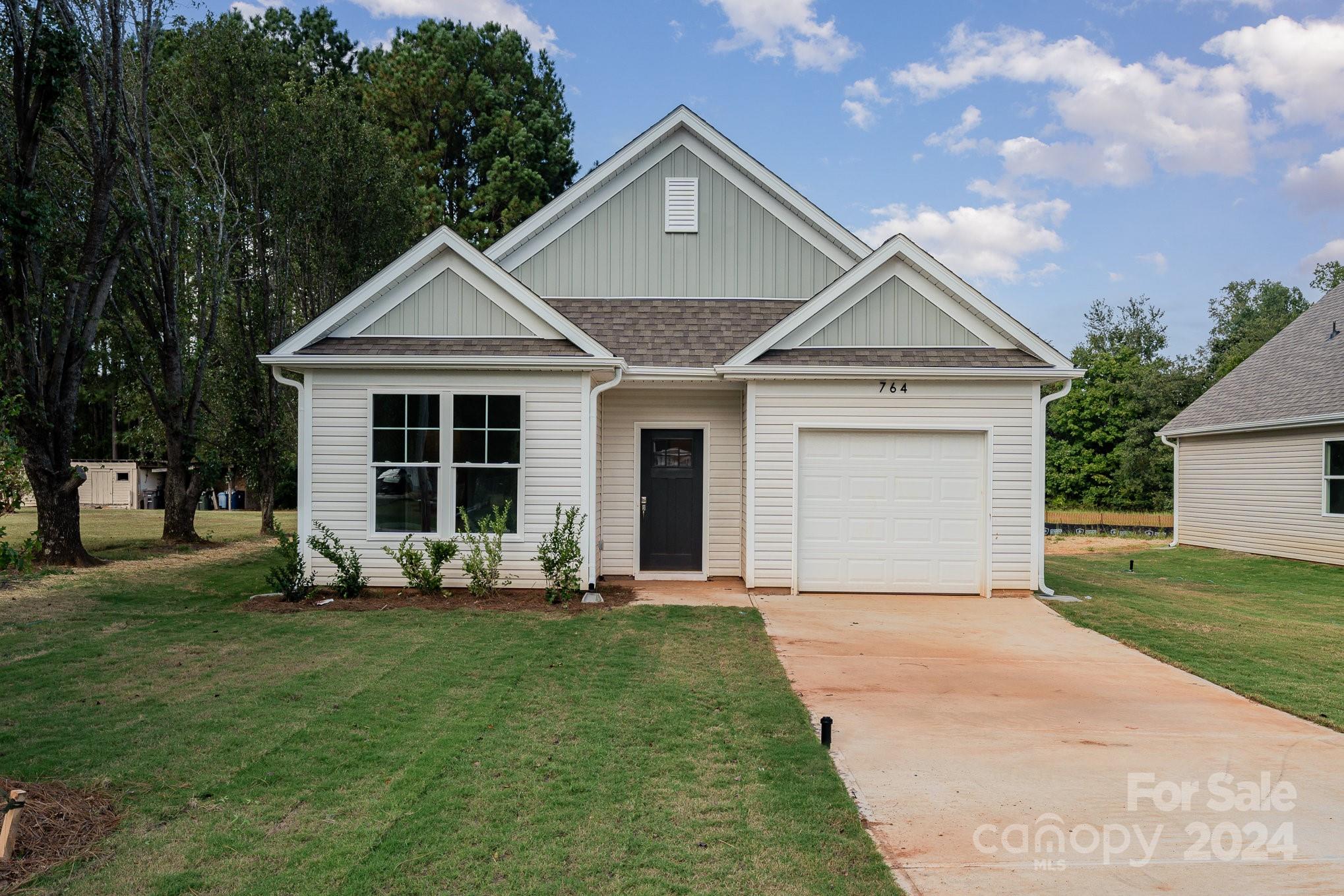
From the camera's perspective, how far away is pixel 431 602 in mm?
9953

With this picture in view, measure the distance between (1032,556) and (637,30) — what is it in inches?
545

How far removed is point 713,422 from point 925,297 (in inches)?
135

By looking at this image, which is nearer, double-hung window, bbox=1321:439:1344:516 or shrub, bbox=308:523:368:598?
shrub, bbox=308:523:368:598

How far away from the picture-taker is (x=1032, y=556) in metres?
10.7

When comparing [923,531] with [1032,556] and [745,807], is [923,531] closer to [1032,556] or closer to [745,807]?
[1032,556]

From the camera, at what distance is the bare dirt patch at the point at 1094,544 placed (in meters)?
20.1

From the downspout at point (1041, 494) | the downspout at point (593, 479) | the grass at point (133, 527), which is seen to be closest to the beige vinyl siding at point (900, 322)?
the downspout at point (1041, 494)

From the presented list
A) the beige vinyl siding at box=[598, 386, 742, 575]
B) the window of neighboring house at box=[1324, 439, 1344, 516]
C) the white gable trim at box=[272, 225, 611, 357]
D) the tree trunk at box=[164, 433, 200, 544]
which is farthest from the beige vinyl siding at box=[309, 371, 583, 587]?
the window of neighboring house at box=[1324, 439, 1344, 516]

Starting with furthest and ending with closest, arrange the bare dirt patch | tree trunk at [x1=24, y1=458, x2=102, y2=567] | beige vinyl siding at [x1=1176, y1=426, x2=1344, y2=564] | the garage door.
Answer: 1. the bare dirt patch
2. beige vinyl siding at [x1=1176, y1=426, x2=1344, y2=564]
3. tree trunk at [x1=24, y1=458, x2=102, y2=567]
4. the garage door

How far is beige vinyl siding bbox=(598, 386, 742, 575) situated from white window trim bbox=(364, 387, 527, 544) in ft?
5.54

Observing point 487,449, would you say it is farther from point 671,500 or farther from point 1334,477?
point 1334,477

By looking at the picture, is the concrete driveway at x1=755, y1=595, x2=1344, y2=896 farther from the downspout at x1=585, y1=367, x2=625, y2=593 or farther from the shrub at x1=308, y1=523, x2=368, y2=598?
the shrub at x1=308, y1=523, x2=368, y2=598

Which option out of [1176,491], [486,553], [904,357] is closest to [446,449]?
[486,553]

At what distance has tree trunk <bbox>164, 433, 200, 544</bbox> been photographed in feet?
54.1
